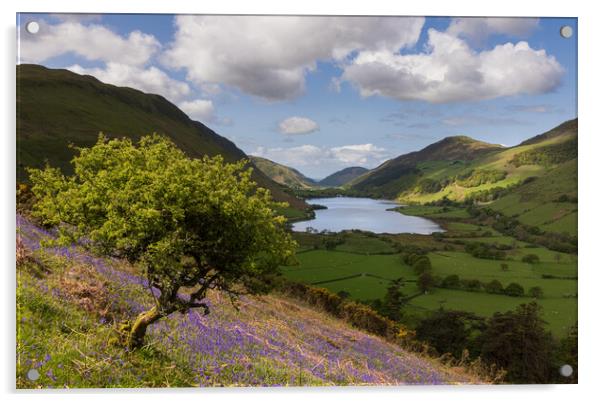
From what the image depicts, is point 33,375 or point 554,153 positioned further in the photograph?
point 554,153

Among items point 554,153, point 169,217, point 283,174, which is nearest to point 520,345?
point 554,153

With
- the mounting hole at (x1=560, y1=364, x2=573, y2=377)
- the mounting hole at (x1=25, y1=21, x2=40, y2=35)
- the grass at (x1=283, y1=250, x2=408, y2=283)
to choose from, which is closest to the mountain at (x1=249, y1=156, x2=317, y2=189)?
the grass at (x1=283, y1=250, x2=408, y2=283)

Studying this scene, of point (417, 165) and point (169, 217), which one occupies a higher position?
point (417, 165)

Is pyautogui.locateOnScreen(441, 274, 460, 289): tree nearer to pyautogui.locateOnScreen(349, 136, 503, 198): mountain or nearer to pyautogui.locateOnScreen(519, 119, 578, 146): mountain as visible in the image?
pyautogui.locateOnScreen(349, 136, 503, 198): mountain

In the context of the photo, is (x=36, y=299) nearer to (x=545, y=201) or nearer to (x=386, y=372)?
(x=386, y=372)

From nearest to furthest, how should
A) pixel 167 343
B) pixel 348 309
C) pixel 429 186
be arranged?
pixel 167 343, pixel 348 309, pixel 429 186

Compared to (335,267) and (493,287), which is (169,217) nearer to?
(335,267)

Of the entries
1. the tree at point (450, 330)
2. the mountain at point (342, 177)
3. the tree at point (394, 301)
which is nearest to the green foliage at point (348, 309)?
the tree at point (394, 301)

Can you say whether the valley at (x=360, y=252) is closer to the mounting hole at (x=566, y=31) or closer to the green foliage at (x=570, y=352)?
the green foliage at (x=570, y=352)
